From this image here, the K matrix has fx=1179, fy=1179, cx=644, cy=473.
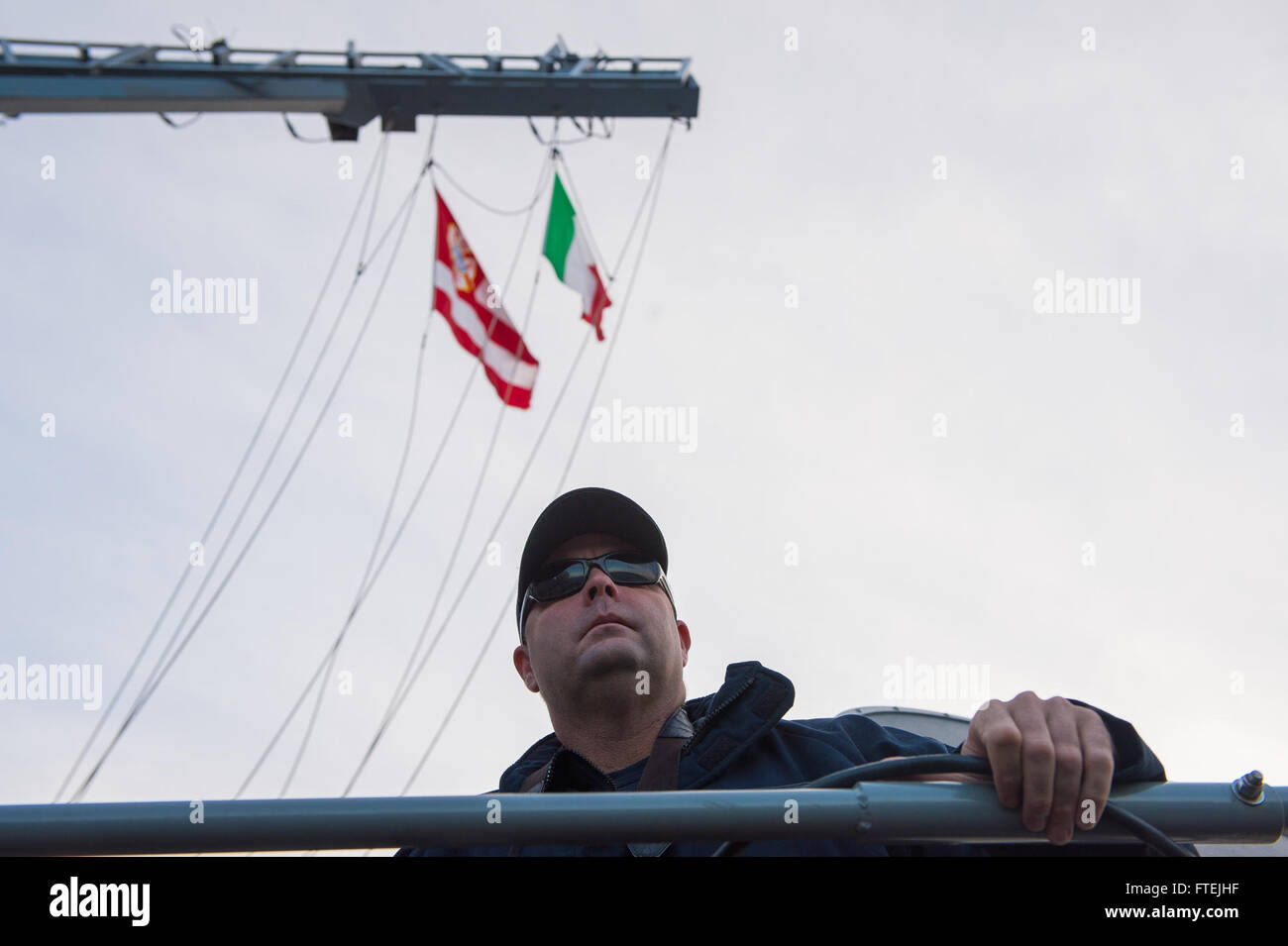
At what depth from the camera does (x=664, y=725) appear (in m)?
3.74

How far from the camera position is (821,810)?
1.65 meters

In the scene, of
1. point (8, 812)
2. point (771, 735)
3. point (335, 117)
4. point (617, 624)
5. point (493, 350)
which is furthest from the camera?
point (493, 350)

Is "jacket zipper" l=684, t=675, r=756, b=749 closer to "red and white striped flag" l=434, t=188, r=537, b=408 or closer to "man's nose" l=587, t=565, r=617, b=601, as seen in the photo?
"man's nose" l=587, t=565, r=617, b=601

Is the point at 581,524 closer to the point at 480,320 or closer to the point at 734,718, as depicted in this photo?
the point at 734,718

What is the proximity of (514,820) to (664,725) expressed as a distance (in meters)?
2.16

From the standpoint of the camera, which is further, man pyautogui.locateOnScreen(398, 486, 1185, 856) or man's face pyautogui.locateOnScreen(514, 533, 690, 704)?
man's face pyautogui.locateOnScreen(514, 533, 690, 704)

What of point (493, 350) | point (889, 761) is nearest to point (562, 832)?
point (889, 761)

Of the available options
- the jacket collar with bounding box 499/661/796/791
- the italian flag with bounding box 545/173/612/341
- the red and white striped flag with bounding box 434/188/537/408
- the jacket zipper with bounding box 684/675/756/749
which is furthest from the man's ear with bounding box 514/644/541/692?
the italian flag with bounding box 545/173/612/341

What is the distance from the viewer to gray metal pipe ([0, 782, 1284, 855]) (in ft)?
5.37

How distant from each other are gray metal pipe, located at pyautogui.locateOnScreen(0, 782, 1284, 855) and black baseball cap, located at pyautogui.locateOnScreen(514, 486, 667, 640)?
9.35 feet
